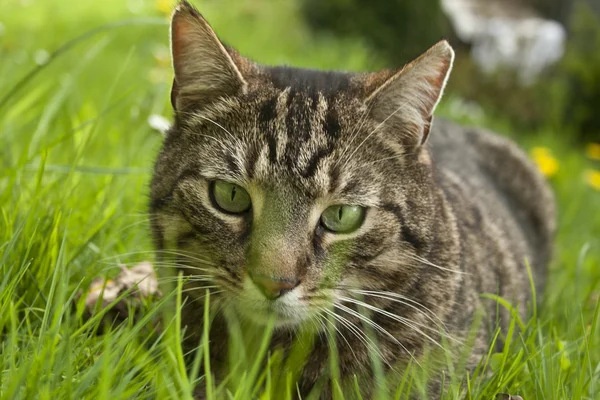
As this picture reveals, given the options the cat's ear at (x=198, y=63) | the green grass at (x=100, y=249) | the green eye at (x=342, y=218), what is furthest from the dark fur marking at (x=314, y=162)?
the green grass at (x=100, y=249)

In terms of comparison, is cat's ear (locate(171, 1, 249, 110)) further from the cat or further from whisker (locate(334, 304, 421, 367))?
whisker (locate(334, 304, 421, 367))

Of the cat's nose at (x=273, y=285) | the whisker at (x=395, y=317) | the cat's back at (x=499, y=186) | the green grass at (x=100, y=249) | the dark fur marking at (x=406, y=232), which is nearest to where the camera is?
the green grass at (x=100, y=249)

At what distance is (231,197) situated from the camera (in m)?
1.91

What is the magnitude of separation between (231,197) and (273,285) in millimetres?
305

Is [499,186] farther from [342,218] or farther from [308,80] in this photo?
[342,218]

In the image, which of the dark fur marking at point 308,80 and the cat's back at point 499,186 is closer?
the dark fur marking at point 308,80

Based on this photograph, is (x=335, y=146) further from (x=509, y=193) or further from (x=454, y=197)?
(x=509, y=193)

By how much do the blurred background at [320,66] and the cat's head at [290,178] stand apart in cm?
55

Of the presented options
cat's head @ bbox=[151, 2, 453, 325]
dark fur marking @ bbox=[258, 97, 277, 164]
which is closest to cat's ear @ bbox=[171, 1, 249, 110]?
cat's head @ bbox=[151, 2, 453, 325]

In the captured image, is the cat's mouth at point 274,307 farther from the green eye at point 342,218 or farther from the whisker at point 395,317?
the green eye at point 342,218

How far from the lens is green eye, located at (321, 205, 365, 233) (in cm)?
189

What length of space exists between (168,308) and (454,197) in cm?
119

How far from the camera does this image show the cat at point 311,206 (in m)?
1.83

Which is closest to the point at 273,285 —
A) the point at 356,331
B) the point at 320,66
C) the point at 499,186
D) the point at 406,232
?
the point at 356,331
